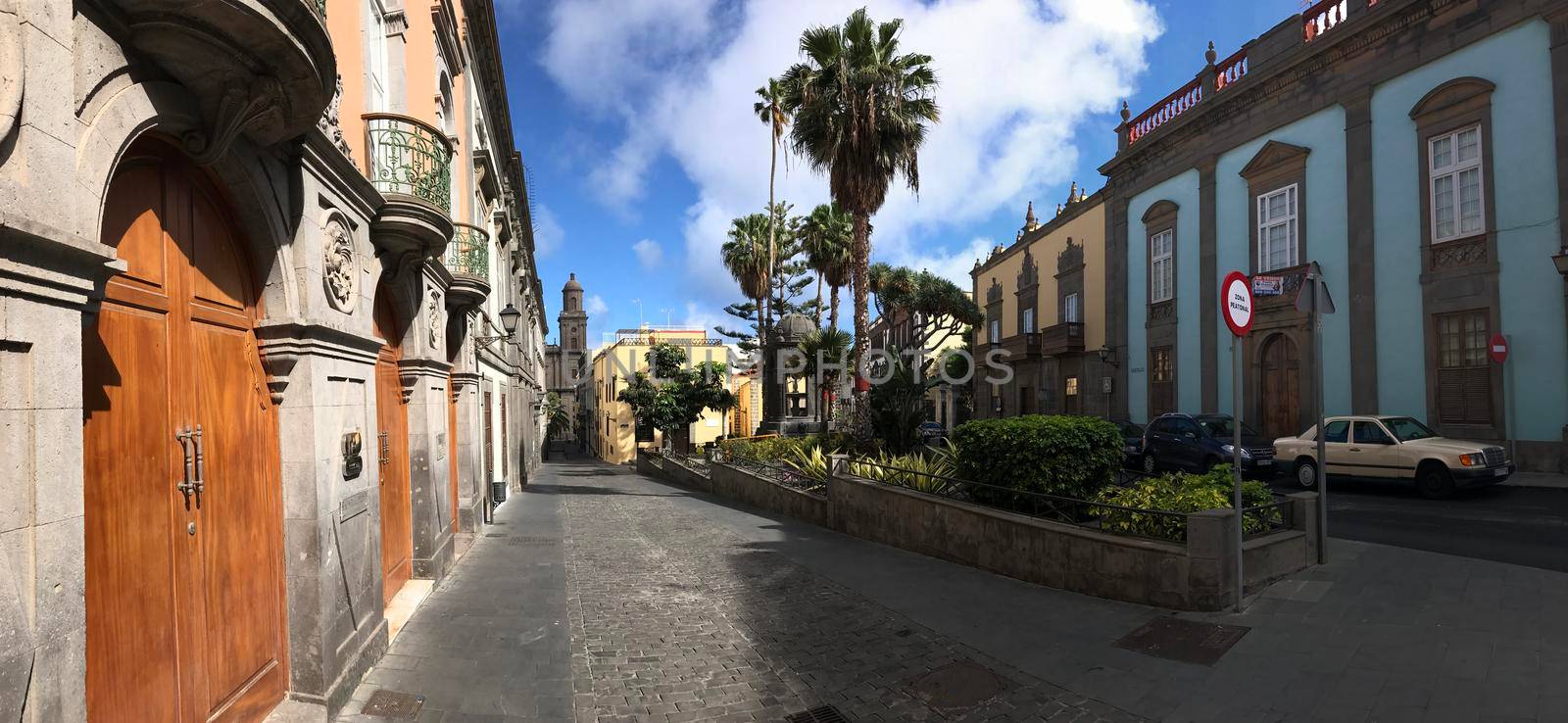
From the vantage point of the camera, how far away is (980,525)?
8.16 metres

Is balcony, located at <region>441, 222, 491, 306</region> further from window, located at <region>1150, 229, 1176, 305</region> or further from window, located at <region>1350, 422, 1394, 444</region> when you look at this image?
window, located at <region>1150, 229, 1176, 305</region>

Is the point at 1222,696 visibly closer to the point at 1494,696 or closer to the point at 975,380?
the point at 1494,696

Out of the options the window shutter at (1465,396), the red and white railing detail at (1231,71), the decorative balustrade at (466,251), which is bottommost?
the window shutter at (1465,396)

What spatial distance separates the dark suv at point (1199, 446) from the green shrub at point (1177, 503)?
731 cm

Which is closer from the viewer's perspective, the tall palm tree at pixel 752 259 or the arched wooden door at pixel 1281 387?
the arched wooden door at pixel 1281 387

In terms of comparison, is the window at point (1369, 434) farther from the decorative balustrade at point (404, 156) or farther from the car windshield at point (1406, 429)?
the decorative balustrade at point (404, 156)

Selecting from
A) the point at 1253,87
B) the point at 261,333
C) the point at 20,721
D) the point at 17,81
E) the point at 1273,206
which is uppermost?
the point at 1253,87

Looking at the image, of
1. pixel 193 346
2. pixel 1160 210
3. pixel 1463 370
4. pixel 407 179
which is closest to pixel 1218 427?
pixel 1463 370

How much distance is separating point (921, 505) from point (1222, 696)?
16.2 ft

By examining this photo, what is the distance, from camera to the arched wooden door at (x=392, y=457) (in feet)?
23.4

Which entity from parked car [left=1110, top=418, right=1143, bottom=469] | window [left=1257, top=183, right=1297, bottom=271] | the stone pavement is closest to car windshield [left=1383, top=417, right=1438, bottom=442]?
parked car [left=1110, top=418, right=1143, bottom=469]

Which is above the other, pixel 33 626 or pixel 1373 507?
pixel 33 626

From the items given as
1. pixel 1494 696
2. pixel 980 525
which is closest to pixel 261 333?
pixel 980 525

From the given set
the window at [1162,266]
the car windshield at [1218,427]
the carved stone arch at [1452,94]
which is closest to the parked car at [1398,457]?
the car windshield at [1218,427]
